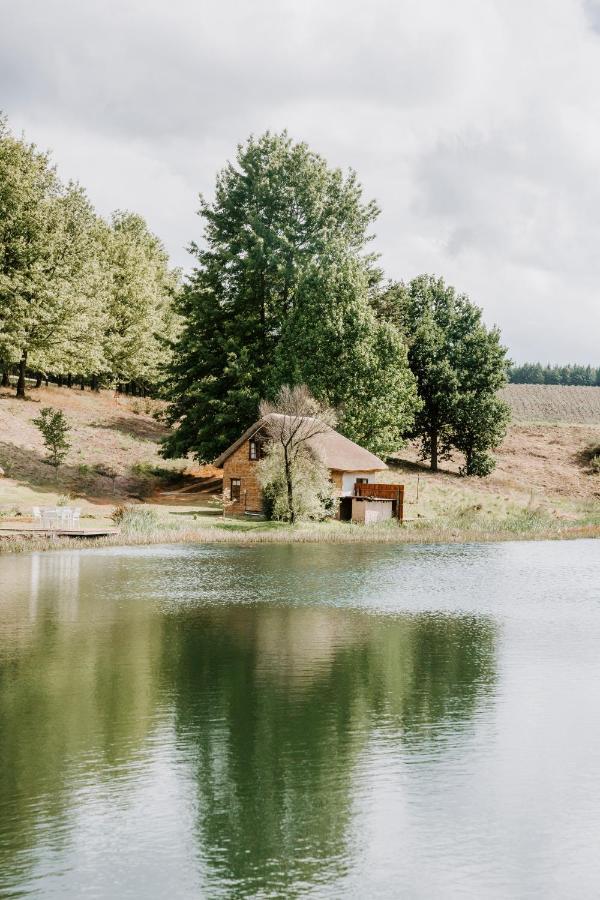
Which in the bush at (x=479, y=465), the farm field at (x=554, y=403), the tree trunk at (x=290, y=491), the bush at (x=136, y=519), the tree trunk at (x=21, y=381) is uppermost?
the farm field at (x=554, y=403)

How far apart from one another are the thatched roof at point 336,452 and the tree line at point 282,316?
1746mm

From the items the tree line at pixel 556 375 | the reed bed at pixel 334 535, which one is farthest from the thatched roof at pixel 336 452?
the tree line at pixel 556 375

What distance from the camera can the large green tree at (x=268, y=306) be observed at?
52.9 m

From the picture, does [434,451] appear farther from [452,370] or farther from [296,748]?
[296,748]

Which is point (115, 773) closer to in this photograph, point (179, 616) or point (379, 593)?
point (179, 616)

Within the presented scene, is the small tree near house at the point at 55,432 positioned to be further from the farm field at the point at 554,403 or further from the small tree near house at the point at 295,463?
the farm field at the point at 554,403

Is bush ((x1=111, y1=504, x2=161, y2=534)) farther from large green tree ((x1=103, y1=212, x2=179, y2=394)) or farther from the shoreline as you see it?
large green tree ((x1=103, y1=212, x2=179, y2=394))

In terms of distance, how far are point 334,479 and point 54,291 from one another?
22764 millimetres

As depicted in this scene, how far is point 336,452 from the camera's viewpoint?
50.1 metres

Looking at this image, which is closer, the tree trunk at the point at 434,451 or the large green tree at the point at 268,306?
the large green tree at the point at 268,306

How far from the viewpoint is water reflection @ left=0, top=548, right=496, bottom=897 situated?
957 centimetres

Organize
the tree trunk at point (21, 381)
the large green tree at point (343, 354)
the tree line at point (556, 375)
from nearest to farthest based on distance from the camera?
1. the large green tree at point (343, 354)
2. the tree trunk at point (21, 381)
3. the tree line at point (556, 375)

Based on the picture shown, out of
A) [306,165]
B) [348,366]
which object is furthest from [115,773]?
[306,165]

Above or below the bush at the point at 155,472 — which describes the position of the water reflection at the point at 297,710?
below
